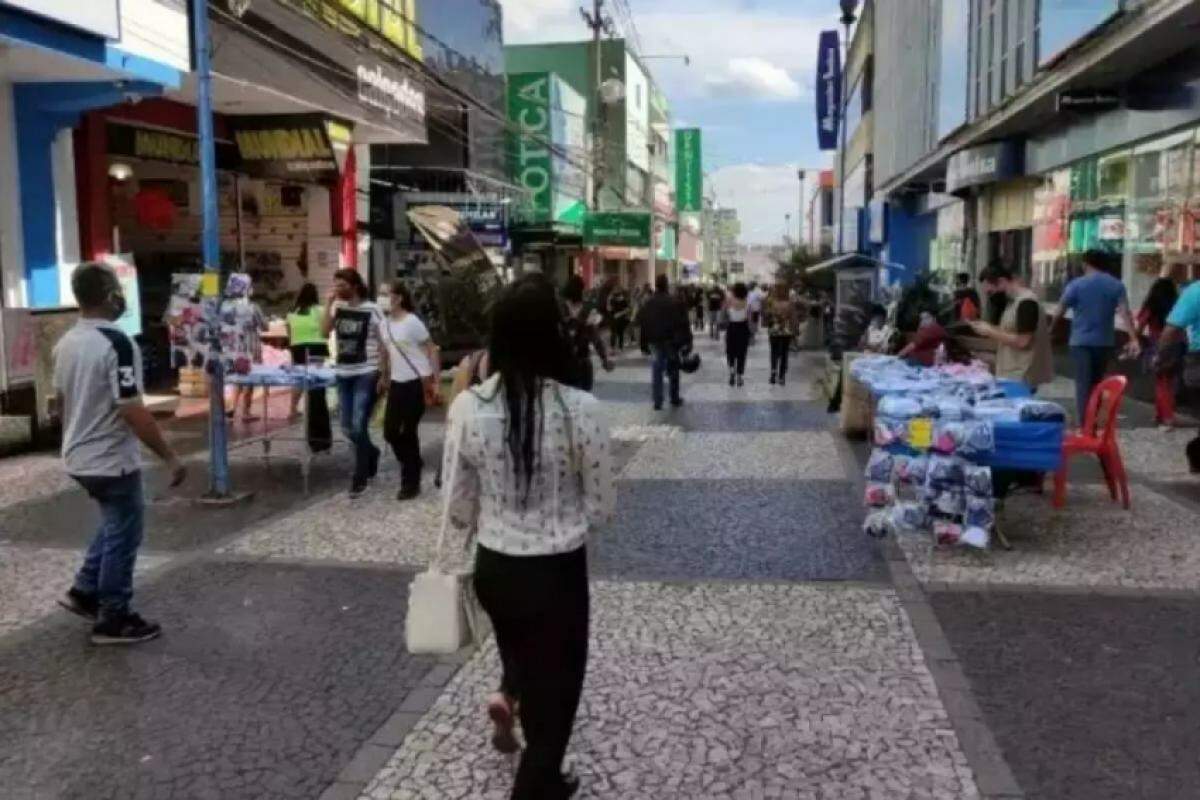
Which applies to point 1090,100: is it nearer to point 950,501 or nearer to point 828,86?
point 950,501

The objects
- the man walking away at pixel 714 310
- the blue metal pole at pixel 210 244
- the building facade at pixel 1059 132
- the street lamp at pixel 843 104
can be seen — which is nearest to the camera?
the blue metal pole at pixel 210 244

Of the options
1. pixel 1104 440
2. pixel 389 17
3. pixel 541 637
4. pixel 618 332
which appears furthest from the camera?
pixel 618 332

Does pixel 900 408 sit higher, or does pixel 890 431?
pixel 900 408

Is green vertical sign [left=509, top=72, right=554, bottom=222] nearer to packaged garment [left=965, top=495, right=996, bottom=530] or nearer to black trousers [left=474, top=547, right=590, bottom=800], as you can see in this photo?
packaged garment [left=965, top=495, right=996, bottom=530]

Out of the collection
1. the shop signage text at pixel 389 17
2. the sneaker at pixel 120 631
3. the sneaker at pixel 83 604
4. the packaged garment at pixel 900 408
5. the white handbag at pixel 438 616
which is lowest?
the sneaker at pixel 120 631

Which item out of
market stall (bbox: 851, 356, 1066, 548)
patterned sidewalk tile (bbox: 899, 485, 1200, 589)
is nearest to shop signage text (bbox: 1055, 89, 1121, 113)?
patterned sidewalk tile (bbox: 899, 485, 1200, 589)

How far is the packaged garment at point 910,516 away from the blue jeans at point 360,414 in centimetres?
414

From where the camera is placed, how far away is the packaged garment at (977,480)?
21.0 feet

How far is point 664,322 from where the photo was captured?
14586 mm

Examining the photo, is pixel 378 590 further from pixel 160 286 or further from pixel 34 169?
pixel 160 286

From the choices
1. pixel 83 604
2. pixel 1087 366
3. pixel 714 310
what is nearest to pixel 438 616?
pixel 83 604

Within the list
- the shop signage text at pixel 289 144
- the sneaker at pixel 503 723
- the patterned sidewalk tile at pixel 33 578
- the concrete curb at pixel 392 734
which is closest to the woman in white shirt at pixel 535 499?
the sneaker at pixel 503 723

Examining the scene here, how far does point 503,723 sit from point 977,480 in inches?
145

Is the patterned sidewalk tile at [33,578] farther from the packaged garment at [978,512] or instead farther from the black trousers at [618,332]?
the black trousers at [618,332]
